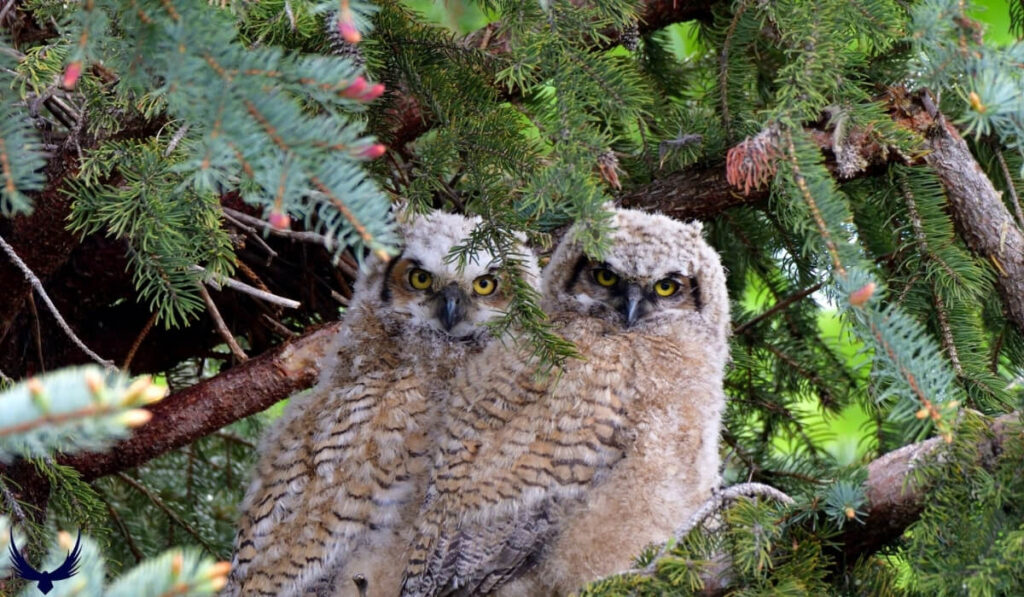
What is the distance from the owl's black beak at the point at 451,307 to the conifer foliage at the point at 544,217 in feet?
0.81

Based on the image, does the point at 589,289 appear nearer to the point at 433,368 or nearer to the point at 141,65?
the point at 433,368

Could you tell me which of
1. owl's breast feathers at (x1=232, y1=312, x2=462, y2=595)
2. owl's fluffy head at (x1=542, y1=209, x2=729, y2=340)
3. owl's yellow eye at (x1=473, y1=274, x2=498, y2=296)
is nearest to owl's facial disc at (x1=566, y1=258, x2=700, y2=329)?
owl's fluffy head at (x1=542, y1=209, x2=729, y2=340)

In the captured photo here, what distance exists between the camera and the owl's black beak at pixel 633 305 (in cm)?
288

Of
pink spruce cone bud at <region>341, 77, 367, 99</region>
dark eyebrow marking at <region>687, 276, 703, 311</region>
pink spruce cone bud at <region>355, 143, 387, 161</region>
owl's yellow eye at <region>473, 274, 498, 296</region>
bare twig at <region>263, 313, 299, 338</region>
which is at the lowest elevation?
bare twig at <region>263, 313, 299, 338</region>

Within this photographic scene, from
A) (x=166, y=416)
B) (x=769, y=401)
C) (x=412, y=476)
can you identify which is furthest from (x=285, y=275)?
(x=769, y=401)

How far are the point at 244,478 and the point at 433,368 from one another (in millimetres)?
1301

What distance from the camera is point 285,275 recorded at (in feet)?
12.2

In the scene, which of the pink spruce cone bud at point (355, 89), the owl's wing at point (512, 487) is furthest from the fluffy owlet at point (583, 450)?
the pink spruce cone bud at point (355, 89)

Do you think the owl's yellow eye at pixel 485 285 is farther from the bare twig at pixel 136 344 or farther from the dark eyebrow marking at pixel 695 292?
the bare twig at pixel 136 344

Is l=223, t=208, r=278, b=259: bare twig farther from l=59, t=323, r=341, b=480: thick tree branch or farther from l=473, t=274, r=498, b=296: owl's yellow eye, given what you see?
l=473, t=274, r=498, b=296: owl's yellow eye

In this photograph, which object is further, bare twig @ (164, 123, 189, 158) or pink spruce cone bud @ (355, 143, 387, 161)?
bare twig @ (164, 123, 189, 158)

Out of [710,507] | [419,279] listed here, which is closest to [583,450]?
[710,507]

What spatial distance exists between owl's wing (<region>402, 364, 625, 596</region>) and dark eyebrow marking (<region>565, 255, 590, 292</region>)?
39 centimetres

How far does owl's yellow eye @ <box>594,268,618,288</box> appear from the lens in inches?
116
